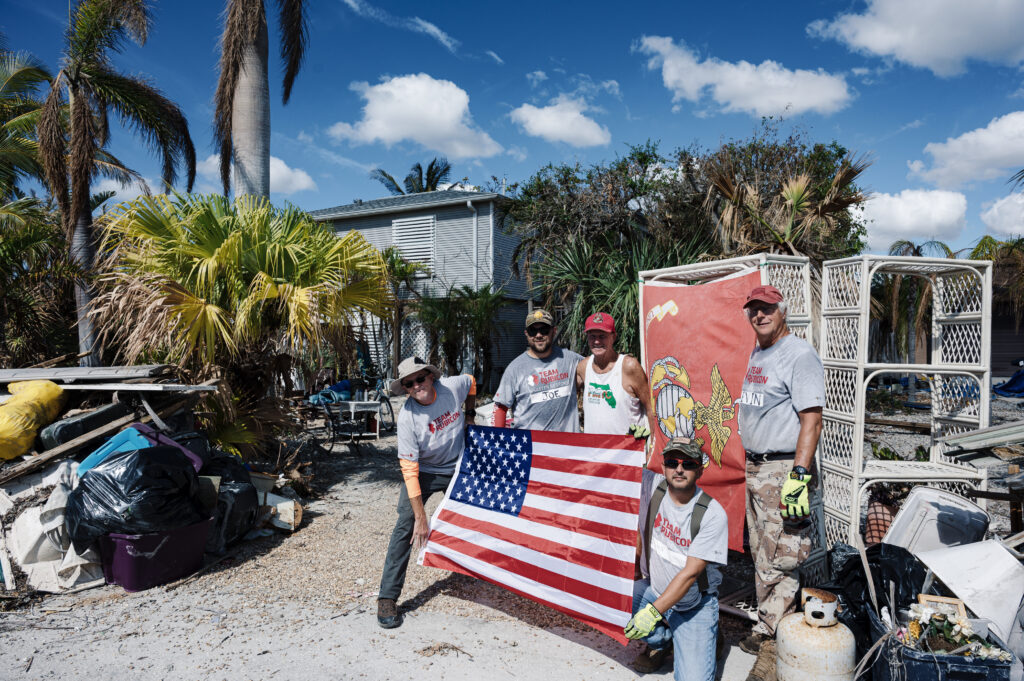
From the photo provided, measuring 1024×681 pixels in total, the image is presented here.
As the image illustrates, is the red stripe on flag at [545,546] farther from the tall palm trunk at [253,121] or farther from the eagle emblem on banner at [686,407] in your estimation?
the tall palm trunk at [253,121]

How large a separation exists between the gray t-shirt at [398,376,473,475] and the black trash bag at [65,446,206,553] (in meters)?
1.84

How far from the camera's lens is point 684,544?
3.02m

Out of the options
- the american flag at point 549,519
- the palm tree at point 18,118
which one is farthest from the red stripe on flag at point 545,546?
the palm tree at point 18,118

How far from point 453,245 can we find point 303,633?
15605 mm

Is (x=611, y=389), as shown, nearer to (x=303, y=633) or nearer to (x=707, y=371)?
(x=707, y=371)

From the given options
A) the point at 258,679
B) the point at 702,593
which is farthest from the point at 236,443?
the point at 702,593

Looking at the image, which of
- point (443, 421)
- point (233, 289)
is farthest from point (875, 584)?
point (233, 289)

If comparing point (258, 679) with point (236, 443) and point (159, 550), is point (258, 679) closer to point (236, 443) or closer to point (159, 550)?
point (159, 550)

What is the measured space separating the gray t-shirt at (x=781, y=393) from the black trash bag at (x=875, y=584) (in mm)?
731

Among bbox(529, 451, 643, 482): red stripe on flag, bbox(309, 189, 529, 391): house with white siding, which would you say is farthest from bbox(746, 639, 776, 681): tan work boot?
bbox(309, 189, 529, 391): house with white siding

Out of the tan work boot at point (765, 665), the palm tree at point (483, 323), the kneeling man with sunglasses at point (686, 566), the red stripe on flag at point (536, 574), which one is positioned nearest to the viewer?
the kneeling man with sunglasses at point (686, 566)

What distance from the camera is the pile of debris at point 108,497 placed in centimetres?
431

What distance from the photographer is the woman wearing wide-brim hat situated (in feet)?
13.1

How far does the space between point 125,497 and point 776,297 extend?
181 inches
